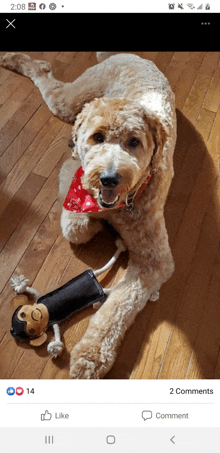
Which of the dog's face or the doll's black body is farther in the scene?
the doll's black body

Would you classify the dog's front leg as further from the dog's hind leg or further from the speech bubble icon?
the dog's hind leg

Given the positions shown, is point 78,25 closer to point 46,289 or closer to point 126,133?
point 126,133

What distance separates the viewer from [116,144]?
51.5 inches

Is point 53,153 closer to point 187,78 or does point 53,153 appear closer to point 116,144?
point 116,144

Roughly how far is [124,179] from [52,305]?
0.58 metres

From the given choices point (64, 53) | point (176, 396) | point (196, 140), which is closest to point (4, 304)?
point (176, 396)

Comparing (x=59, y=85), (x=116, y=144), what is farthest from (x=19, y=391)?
(x=59, y=85)

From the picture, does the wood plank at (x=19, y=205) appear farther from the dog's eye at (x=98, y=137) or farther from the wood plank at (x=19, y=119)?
the dog's eye at (x=98, y=137)

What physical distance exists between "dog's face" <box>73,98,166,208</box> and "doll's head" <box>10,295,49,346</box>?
0.49 m

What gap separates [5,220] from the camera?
1722mm

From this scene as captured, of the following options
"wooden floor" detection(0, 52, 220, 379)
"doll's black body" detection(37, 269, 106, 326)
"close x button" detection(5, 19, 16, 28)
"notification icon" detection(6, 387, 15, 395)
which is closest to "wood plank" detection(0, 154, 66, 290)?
"wooden floor" detection(0, 52, 220, 379)

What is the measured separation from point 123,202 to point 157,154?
0.77ft

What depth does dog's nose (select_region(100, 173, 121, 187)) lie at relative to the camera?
1.25m

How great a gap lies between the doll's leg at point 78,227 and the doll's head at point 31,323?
34 cm
